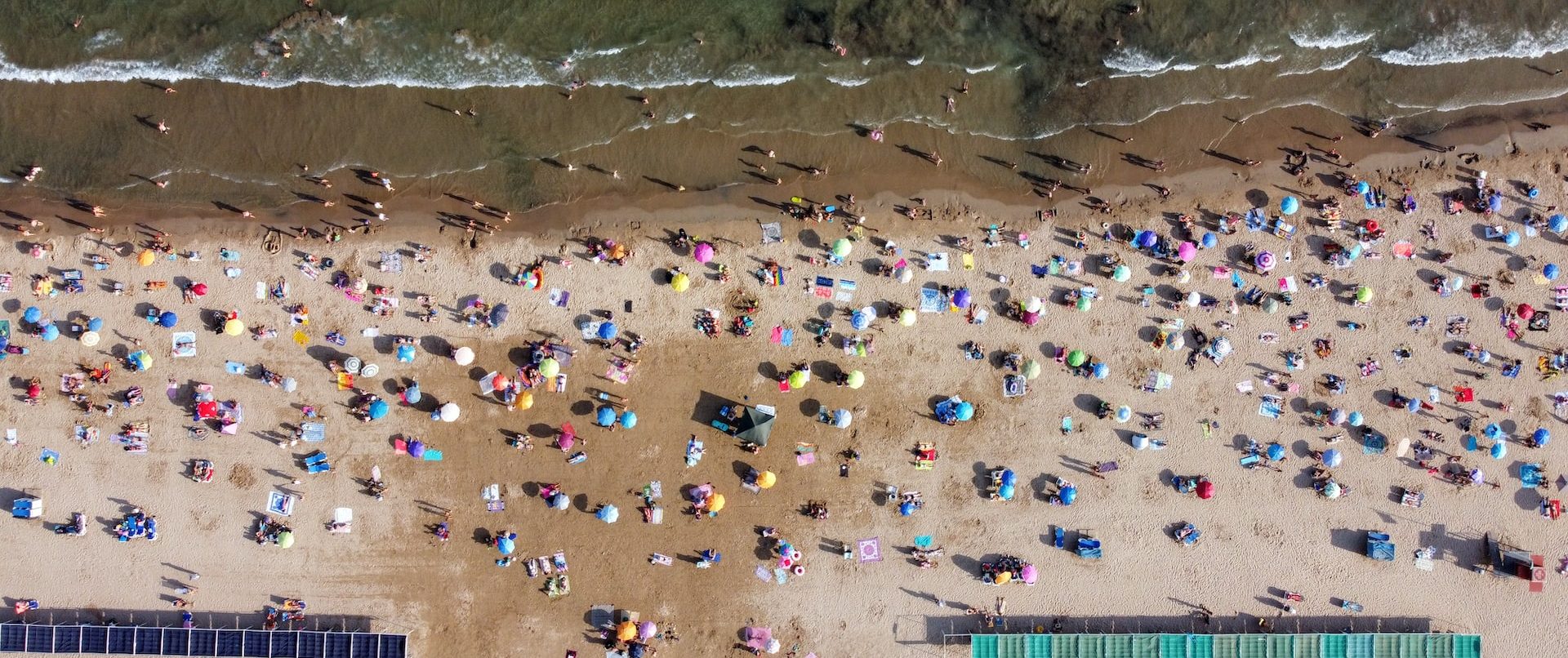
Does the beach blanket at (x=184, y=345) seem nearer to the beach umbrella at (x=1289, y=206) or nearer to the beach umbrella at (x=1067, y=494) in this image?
the beach umbrella at (x=1067, y=494)

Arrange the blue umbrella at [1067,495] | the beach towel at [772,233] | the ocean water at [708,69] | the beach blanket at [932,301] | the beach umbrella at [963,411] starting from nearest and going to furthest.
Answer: the beach umbrella at [963,411]
the blue umbrella at [1067,495]
the beach blanket at [932,301]
the beach towel at [772,233]
the ocean water at [708,69]

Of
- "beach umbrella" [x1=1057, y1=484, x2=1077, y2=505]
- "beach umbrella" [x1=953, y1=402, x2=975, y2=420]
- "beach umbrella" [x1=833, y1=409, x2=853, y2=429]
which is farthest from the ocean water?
"beach umbrella" [x1=1057, y1=484, x2=1077, y2=505]

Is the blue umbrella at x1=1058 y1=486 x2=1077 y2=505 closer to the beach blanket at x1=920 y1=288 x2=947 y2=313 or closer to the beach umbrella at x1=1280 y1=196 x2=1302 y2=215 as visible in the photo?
the beach blanket at x1=920 y1=288 x2=947 y2=313

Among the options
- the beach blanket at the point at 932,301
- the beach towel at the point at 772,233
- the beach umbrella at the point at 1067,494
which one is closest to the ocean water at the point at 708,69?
the beach towel at the point at 772,233

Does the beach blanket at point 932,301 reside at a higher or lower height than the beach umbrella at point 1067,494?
higher

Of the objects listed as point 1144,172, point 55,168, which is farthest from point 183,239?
point 1144,172
